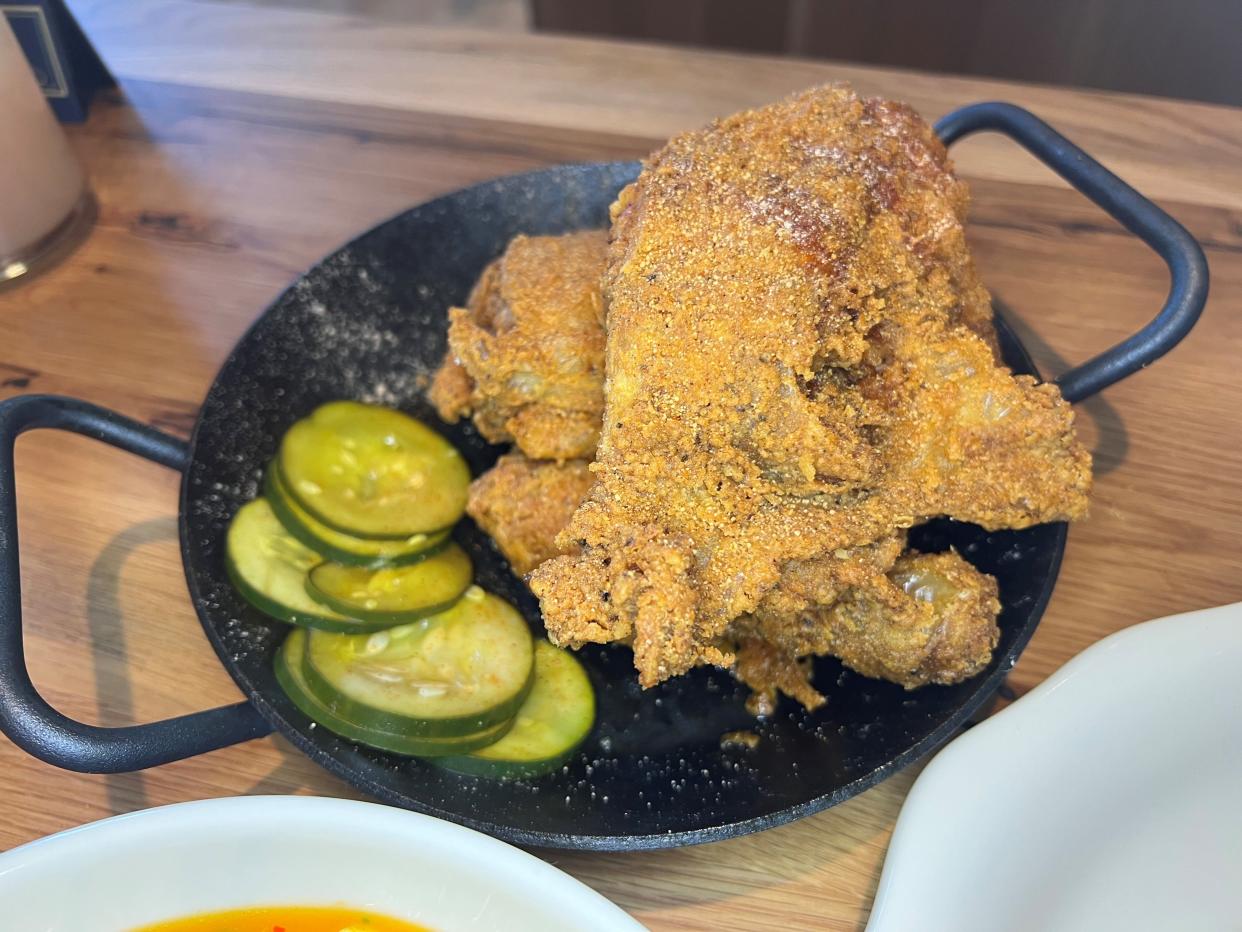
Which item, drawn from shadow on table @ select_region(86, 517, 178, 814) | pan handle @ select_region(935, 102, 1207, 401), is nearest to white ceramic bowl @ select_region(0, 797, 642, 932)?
shadow on table @ select_region(86, 517, 178, 814)

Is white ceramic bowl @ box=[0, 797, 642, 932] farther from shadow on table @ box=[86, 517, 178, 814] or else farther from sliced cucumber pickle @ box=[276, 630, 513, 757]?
shadow on table @ box=[86, 517, 178, 814]

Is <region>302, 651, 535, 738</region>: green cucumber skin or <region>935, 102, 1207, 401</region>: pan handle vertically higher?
<region>935, 102, 1207, 401</region>: pan handle

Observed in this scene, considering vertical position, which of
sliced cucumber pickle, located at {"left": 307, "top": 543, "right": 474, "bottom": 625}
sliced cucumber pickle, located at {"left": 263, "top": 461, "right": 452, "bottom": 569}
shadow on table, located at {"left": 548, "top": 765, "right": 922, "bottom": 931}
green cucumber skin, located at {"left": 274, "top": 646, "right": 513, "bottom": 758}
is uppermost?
sliced cucumber pickle, located at {"left": 263, "top": 461, "right": 452, "bottom": 569}

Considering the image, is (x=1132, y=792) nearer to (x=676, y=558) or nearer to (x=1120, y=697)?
(x=1120, y=697)

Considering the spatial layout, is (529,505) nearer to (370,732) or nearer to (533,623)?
(533,623)

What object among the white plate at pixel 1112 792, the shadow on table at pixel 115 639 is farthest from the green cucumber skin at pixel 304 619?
the white plate at pixel 1112 792

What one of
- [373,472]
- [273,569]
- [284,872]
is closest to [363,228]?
[373,472]

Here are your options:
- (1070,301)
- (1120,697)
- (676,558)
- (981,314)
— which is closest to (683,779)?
(676,558)
